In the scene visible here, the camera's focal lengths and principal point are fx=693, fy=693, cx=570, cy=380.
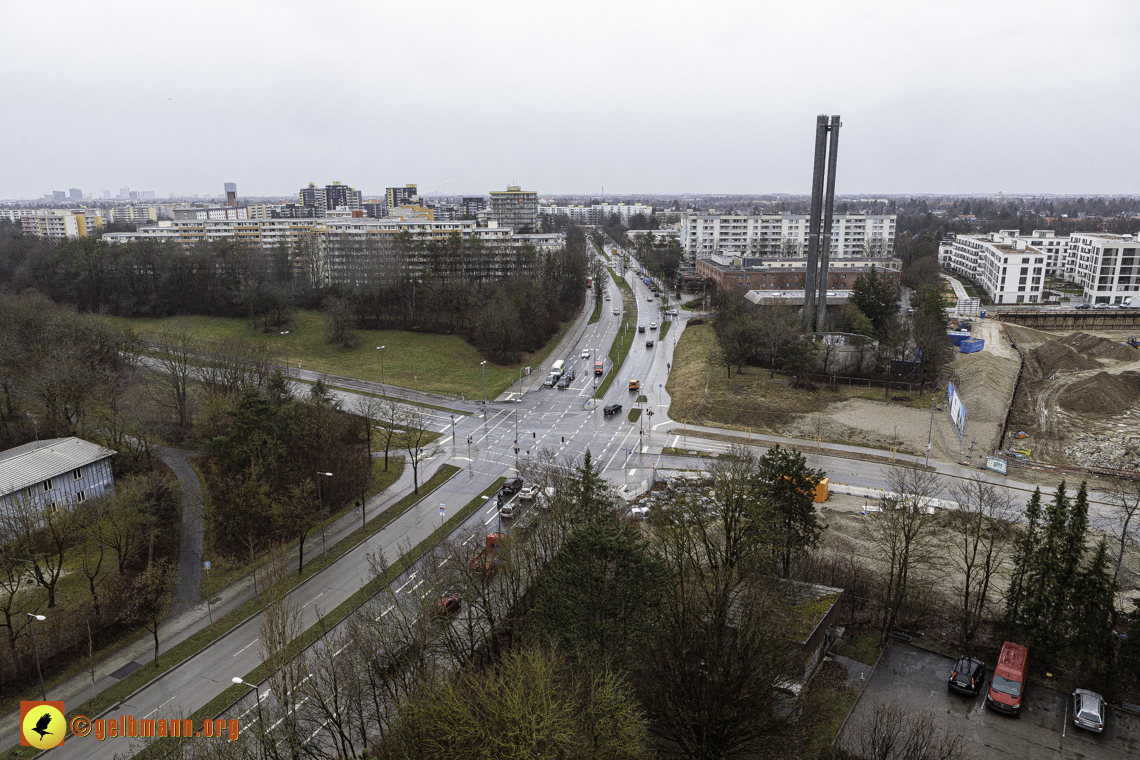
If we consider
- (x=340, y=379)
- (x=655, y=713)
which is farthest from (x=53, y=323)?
(x=655, y=713)

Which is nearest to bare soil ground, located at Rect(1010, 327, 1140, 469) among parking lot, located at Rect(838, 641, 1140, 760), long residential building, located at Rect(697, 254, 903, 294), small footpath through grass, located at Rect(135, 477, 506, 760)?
parking lot, located at Rect(838, 641, 1140, 760)

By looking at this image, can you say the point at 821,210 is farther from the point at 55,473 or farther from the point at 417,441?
the point at 55,473

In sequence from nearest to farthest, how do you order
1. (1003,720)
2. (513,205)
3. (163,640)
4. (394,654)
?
(394,654) → (1003,720) → (163,640) → (513,205)

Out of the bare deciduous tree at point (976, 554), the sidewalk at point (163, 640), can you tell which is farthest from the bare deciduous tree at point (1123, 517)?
the sidewalk at point (163, 640)

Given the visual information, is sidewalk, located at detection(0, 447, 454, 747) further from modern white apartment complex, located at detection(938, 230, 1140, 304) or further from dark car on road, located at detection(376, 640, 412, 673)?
modern white apartment complex, located at detection(938, 230, 1140, 304)

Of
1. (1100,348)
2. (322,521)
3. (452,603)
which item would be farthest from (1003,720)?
(1100,348)

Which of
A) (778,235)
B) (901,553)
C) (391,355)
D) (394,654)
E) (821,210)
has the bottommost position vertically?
(391,355)
